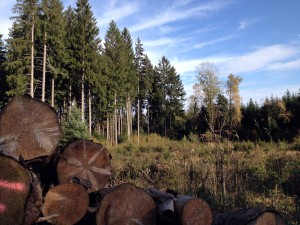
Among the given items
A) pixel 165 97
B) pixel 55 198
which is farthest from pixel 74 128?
pixel 165 97

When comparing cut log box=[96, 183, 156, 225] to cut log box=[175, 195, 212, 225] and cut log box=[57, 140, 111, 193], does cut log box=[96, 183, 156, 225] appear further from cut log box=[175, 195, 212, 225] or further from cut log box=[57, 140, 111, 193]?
cut log box=[57, 140, 111, 193]

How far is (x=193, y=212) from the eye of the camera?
3.86 metres

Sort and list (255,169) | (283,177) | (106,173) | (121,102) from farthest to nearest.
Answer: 1. (121,102)
2. (255,169)
3. (283,177)
4. (106,173)

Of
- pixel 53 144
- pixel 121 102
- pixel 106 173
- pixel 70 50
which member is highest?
pixel 70 50

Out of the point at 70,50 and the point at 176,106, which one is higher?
the point at 70,50

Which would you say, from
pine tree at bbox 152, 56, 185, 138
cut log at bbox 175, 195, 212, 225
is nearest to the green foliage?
cut log at bbox 175, 195, 212, 225

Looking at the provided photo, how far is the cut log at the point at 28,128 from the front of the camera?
404 centimetres

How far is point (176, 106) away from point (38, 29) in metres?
39.3

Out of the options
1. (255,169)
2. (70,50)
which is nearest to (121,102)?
(70,50)

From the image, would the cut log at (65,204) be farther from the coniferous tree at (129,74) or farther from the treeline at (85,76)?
the coniferous tree at (129,74)

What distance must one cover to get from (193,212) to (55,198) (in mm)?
1471

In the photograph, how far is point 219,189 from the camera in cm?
703

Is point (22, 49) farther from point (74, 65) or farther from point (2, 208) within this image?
point (2, 208)

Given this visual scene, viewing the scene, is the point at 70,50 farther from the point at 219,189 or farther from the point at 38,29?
the point at 219,189
